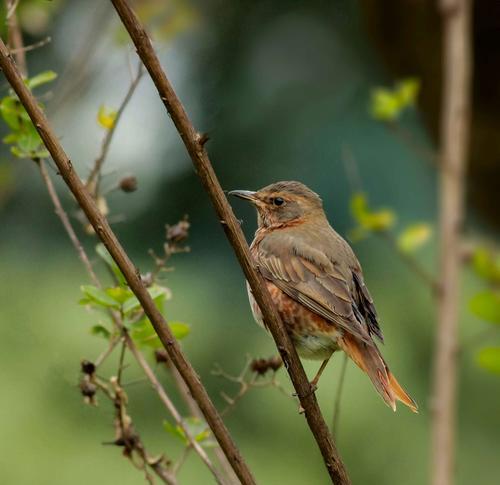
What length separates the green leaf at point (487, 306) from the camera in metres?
2.55

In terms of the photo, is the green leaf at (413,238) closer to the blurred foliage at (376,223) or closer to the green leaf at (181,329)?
the blurred foliage at (376,223)

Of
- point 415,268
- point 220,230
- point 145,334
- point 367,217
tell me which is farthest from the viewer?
point 220,230

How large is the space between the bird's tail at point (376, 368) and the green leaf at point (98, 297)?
2.64ft

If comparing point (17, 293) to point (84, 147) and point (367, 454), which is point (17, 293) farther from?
point (367, 454)

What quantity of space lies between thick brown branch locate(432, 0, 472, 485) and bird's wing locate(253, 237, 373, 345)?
247 mm

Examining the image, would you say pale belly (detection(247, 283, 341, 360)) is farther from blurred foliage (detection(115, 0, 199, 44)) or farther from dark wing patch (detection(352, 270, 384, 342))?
blurred foliage (detection(115, 0, 199, 44))

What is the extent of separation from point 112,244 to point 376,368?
45.4 inches

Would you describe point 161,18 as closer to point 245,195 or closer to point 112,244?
point 245,195

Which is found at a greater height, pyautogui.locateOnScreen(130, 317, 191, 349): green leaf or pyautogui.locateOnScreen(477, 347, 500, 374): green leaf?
pyautogui.locateOnScreen(477, 347, 500, 374): green leaf

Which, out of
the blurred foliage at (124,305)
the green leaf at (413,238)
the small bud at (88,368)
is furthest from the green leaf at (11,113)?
the green leaf at (413,238)

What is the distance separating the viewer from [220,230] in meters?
7.04

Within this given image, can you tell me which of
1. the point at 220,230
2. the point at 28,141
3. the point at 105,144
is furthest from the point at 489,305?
the point at 220,230

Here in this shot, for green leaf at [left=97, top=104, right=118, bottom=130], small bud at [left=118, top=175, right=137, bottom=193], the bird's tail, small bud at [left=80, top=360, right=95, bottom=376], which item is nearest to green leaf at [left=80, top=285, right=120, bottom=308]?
small bud at [left=80, top=360, right=95, bottom=376]

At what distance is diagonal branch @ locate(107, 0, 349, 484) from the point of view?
1.89 meters
